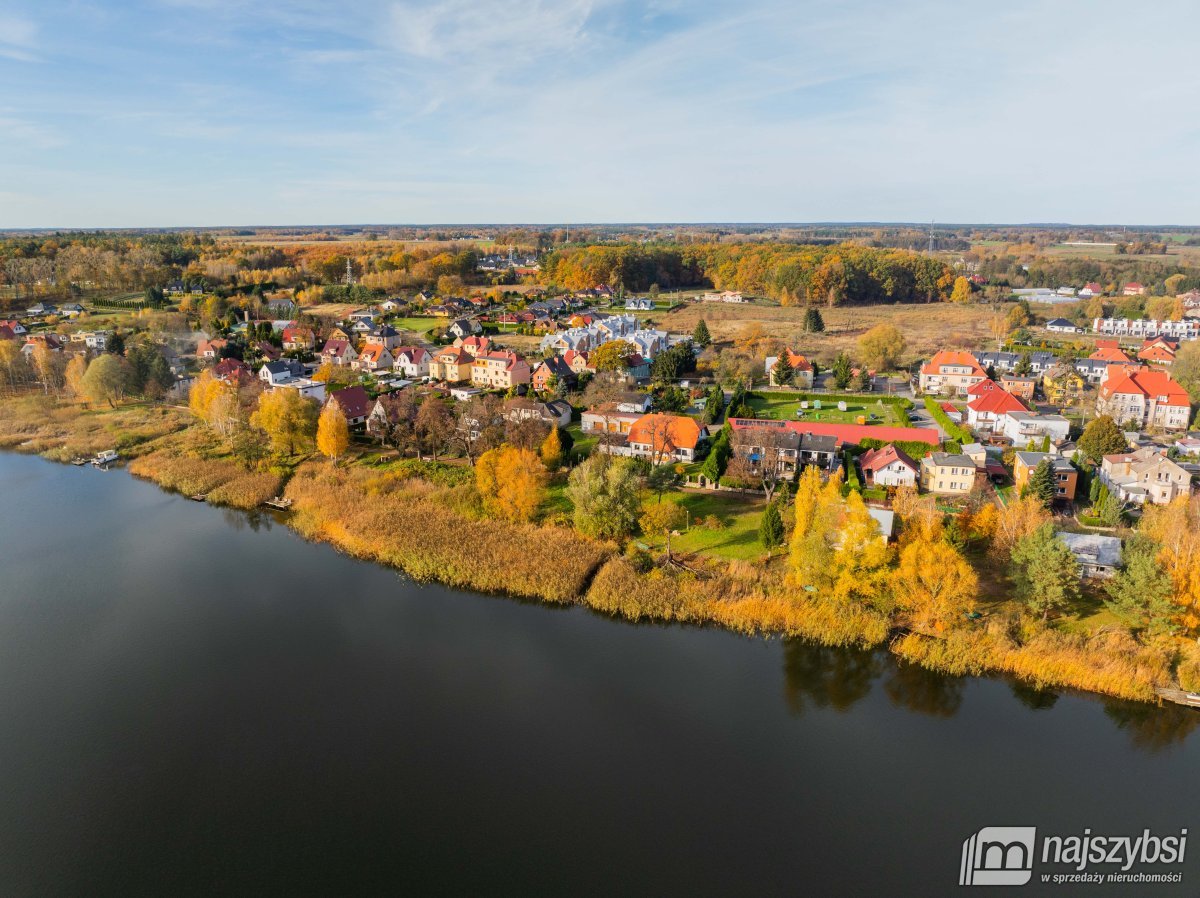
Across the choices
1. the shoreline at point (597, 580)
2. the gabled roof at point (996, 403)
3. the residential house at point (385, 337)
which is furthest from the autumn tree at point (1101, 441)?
the residential house at point (385, 337)

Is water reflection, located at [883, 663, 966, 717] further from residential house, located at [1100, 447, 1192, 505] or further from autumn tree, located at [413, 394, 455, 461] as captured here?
autumn tree, located at [413, 394, 455, 461]

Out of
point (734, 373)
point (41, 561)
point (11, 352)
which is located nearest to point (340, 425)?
point (41, 561)

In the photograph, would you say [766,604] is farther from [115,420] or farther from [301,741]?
[115,420]

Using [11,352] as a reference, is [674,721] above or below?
below

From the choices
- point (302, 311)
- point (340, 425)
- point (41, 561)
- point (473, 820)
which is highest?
point (302, 311)

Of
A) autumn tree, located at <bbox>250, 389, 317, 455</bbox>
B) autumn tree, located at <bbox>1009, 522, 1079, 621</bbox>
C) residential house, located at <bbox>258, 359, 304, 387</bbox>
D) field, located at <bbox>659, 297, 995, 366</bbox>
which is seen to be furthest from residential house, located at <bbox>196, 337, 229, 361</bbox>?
autumn tree, located at <bbox>1009, 522, 1079, 621</bbox>

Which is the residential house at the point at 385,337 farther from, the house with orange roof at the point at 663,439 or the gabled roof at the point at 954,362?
the gabled roof at the point at 954,362

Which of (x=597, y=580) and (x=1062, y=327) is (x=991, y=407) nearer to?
(x=597, y=580)
